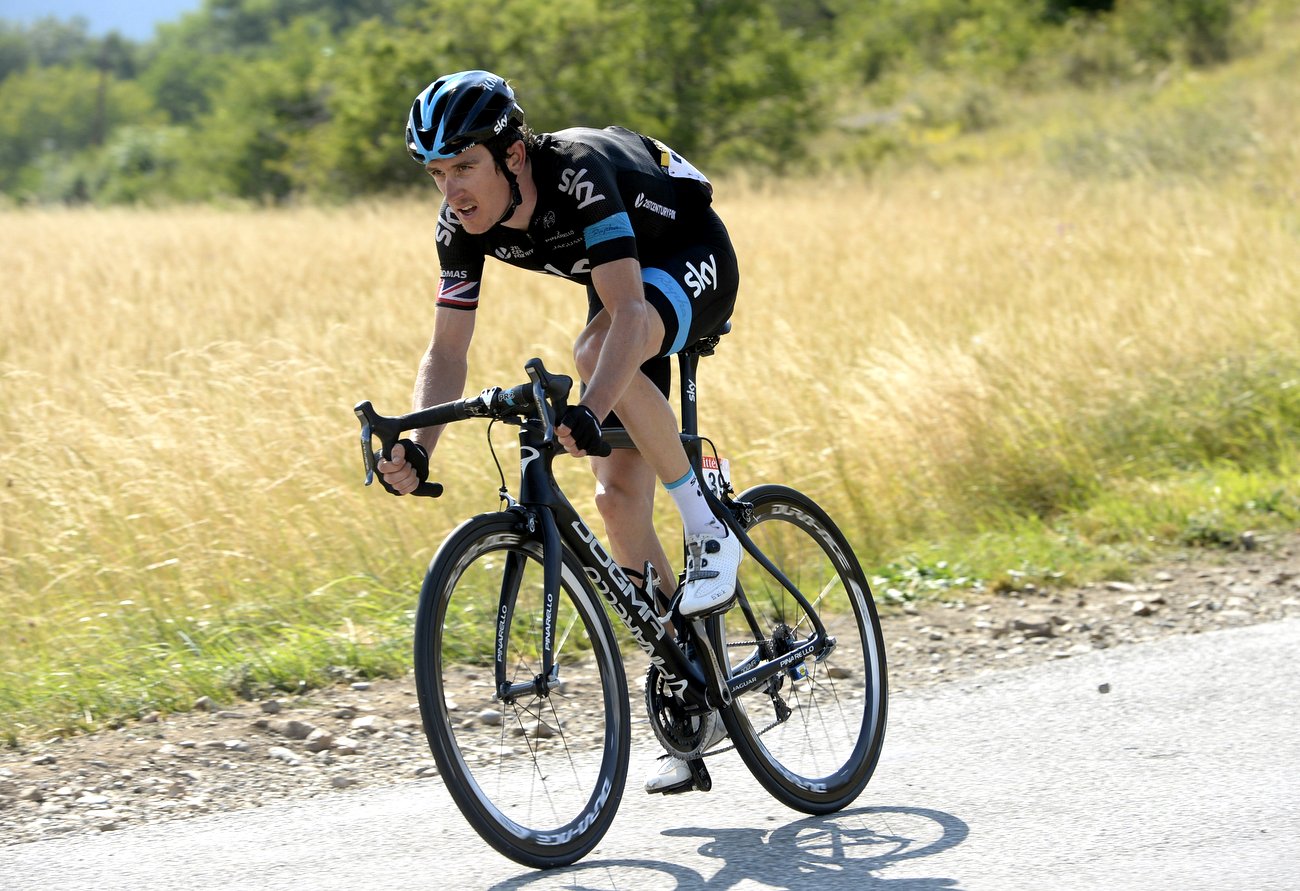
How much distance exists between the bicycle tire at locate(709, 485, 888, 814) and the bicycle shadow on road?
141 millimetres

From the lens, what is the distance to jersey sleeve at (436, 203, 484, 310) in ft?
12.2

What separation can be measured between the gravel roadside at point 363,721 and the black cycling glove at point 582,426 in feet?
5.41

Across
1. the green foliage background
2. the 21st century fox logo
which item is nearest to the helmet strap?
the 21st century fox logo

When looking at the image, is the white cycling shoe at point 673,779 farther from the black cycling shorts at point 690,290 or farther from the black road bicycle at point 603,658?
the black cycling shorts at point 690,290

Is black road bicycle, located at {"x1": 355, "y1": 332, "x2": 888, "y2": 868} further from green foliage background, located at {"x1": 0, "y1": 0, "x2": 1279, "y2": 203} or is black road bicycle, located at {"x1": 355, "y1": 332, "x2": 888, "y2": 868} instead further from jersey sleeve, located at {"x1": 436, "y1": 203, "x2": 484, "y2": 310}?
green foliage background, located at {"x1": 0, "y1": 0, "x2": 1279, "y2": 203}

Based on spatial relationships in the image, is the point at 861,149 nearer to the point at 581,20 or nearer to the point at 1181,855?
the point at 581,20

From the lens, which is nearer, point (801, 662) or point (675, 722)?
point (675, 722)

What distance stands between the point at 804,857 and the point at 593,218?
168 cm

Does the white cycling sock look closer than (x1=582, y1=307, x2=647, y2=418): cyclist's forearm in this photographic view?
No

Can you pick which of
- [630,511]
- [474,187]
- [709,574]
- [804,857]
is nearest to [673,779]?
[804,857]

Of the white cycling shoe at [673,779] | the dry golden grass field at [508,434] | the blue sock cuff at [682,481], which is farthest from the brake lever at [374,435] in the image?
the dry golden grass field at [508,434]

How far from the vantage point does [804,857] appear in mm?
3564

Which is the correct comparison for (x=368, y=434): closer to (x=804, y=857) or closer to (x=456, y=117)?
(x=456, y=117)

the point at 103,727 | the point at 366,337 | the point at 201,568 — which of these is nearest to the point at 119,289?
the point at 366,337
